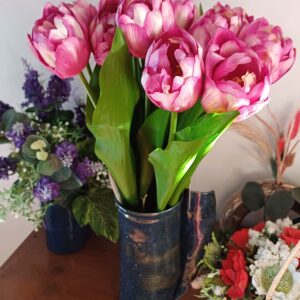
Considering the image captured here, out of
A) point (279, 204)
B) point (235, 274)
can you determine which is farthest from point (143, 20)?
Result: point (279, 204)

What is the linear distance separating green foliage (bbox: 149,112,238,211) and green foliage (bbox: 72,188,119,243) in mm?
193

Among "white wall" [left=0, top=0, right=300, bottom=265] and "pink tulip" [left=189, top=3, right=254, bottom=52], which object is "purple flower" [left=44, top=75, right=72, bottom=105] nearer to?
"white wall" [left=0, top=0, right=300, bottom=265]

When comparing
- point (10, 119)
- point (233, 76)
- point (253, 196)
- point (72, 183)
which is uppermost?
point (233, 76)

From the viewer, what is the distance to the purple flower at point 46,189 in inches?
28.5

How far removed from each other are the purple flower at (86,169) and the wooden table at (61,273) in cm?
21

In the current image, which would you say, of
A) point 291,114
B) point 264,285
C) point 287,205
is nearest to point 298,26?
point 291,114

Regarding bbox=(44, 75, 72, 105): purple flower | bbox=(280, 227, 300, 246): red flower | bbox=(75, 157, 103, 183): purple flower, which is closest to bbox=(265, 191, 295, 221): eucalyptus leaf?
bbox=(280, 227, 300, 246): red flower

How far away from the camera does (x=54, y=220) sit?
851 mm

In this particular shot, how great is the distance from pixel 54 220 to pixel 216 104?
1.63ft

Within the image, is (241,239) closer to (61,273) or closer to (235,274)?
(235,274)

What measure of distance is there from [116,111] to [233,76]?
16 cm

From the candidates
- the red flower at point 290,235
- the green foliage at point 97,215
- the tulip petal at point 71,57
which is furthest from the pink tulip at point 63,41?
the red flower at point 290,235

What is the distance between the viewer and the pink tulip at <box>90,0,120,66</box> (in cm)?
55

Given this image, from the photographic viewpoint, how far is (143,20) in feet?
1.62
